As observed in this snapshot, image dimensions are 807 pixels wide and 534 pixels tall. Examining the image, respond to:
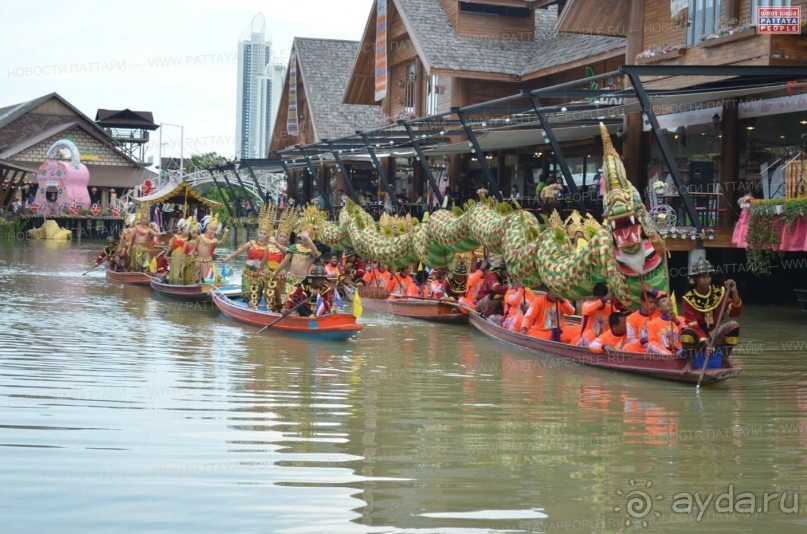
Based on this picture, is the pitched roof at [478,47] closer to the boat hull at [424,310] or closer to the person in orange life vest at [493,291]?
the boat hull at [424,310]

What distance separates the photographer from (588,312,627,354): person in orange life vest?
14.7m

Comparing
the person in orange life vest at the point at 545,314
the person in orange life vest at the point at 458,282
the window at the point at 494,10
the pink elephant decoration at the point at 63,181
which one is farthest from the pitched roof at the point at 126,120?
the person in orange life vest at the point at 545,314

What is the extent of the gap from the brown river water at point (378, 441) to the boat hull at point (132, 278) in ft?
36.3

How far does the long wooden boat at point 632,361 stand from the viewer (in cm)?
1311

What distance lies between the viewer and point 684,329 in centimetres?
1326

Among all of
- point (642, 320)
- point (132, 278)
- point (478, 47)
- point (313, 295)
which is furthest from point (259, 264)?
point (478, 47)

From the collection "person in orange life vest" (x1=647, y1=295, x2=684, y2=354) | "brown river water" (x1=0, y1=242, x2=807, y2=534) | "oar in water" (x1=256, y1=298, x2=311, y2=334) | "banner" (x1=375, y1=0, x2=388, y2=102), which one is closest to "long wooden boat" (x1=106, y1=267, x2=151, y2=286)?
"oar in water" (x1=256, y1=298, x2=311, y2=334)

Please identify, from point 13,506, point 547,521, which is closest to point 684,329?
point 547,521

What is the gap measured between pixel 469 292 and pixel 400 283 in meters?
3.69

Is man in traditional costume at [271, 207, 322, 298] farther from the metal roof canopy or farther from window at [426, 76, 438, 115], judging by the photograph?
window at [426, 76, 438, 115]

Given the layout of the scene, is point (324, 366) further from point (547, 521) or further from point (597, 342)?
point (547, 521)

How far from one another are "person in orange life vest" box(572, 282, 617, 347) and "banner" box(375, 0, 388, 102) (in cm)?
2332

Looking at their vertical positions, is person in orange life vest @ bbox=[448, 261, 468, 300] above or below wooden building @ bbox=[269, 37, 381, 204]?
below

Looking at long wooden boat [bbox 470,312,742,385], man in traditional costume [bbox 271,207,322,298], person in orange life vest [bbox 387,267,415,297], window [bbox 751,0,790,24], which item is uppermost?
window [bbox 751,0,790,24]
